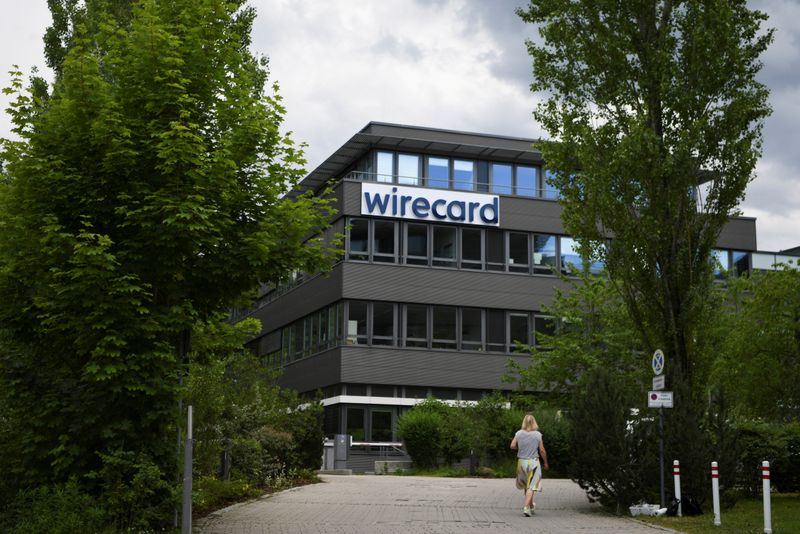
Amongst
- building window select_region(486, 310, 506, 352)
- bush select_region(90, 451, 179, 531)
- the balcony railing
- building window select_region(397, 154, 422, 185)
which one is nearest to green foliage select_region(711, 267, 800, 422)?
bush select_region(90, 451, 179, 531)

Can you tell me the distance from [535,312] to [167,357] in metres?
37.1

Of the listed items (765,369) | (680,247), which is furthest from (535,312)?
(680,247)

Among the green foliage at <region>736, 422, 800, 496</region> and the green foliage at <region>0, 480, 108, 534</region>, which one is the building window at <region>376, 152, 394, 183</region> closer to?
the green foliage at <region>736, 422, 800, 496</region>

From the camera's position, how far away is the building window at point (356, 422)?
1815 inches

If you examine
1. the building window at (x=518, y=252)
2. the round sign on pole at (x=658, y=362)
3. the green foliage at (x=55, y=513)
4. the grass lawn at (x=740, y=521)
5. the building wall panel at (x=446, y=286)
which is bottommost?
the grass lawn at (x=740, y=521)

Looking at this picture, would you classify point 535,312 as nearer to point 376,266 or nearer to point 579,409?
point 376,266

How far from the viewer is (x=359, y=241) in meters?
46.6

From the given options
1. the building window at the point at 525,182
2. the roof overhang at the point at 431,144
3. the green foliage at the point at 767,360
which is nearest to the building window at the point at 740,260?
the building window at the point at 525,182

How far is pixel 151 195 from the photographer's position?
1362 cm

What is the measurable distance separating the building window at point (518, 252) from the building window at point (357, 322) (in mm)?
7514

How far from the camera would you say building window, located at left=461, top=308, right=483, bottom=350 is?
4812 centimetres

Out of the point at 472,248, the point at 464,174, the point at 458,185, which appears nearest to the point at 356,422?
the point at 472,248

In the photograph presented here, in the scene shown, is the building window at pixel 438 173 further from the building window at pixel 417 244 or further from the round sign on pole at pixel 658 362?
the round sign on pole at pixel 658 362

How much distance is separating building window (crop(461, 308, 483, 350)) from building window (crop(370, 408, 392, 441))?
477cm
